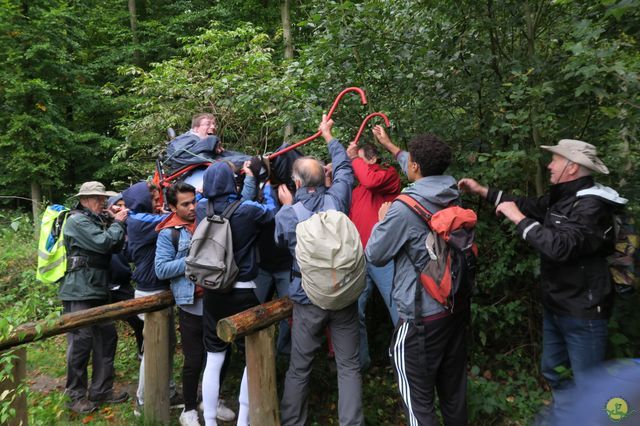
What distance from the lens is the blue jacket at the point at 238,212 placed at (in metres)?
3.46

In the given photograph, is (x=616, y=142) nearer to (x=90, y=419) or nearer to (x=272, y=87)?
(x=272, y=87)

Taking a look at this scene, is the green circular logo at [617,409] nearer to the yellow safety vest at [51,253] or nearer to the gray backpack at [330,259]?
the gray backpack at [330,259]

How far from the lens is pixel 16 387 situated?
10.6 ft

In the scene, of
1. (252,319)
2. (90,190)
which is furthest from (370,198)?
(90,190)

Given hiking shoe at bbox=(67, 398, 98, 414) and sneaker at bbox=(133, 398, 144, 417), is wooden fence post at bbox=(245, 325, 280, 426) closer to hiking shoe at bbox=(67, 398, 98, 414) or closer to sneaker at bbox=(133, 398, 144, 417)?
sneaker at bbox=(133, 398, 144, 417)

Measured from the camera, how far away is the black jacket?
2820mm

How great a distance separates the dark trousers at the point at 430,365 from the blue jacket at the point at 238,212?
1.27 m

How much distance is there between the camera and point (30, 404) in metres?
4.86

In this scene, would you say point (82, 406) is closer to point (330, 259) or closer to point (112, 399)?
point (112, 399)

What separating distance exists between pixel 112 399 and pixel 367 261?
335cm

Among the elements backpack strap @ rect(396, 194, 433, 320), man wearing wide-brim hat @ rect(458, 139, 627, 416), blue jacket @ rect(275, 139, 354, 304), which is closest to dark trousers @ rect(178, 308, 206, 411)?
blue jacket @ rect(275, 139, 354, 304)

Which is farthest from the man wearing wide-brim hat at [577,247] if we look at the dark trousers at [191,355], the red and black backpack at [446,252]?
the dark trousers at [191,355]

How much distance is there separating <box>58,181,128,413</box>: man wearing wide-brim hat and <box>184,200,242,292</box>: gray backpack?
1.58 m

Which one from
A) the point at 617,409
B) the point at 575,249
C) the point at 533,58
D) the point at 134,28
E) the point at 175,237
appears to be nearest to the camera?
the point at 617,409
